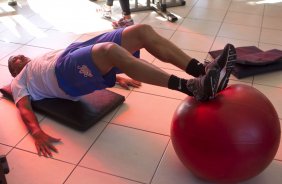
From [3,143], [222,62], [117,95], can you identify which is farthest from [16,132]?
[222,62]

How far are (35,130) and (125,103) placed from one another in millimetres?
618

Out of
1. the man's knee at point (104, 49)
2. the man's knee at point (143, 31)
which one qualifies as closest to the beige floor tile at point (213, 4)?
the man's knee at point (143, 31)

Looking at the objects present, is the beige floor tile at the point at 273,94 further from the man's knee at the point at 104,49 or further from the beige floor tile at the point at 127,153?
the man's knee at the point at 104,49

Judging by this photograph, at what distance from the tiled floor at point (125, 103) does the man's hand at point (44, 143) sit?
0.12 feet

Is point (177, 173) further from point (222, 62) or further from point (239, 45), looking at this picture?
point (239, 45)

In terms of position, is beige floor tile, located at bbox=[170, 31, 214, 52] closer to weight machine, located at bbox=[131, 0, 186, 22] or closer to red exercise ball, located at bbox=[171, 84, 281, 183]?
weight machine, located at bbox=[131, 0, 186, 22]

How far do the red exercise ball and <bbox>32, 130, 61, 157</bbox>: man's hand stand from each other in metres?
0.76

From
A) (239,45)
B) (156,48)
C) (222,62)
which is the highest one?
(222,62)

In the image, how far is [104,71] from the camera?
183 cm

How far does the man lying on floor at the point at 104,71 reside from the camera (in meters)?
1.56

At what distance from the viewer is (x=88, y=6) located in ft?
13.0

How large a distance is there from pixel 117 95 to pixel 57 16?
1.84 m

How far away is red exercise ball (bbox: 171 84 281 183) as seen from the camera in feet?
4.58

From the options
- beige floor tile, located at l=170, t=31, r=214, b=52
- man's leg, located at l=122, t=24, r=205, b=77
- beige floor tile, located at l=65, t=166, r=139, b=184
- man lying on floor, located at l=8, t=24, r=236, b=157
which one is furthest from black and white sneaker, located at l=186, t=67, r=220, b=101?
beige floor tile, located at l=170, t=31, r=214, b=52
